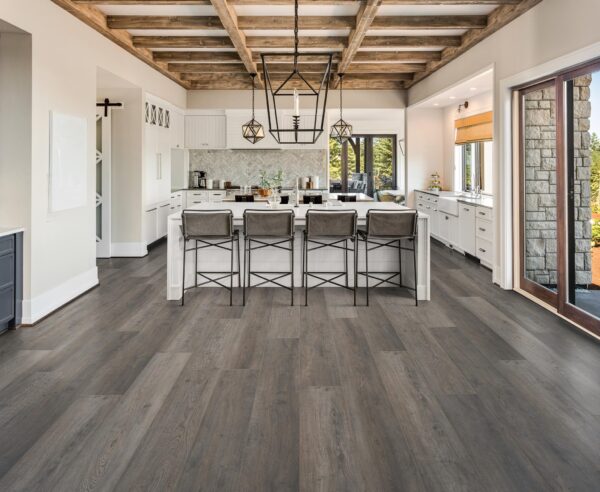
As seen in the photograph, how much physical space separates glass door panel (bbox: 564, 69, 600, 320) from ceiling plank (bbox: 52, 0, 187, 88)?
4.57 metres

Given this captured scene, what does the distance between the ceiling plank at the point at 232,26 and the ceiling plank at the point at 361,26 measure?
4.25ft

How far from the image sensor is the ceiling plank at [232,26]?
15.5ft

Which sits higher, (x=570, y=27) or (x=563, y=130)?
(x=570, y=27)

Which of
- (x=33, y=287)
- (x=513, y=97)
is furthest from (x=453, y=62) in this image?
(x=33, y=287)

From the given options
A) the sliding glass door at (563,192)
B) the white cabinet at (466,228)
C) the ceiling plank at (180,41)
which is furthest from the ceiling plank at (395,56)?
the sliding glass door at (563,192)

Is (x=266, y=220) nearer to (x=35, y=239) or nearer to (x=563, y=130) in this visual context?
(x=35, y=239)

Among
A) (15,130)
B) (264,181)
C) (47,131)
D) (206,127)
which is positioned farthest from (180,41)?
(264,181)

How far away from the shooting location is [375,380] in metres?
3.05

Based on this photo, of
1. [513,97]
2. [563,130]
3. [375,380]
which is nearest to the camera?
[375,380]

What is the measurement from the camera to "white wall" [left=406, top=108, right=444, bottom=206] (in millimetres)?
9766

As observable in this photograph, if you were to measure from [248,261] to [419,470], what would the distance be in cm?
362

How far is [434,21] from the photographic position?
5.57m

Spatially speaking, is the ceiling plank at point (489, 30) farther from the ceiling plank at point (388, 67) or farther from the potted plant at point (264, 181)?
the potted plant at point (264, 181)

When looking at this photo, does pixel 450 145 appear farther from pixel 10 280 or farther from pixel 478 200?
pixel 10 280
